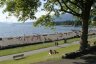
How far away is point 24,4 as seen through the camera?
2119 centimetres

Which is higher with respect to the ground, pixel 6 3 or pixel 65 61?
pixel 6 3

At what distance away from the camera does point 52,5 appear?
23562mm

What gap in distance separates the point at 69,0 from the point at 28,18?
3995 mm

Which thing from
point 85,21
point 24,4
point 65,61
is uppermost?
point 24,4

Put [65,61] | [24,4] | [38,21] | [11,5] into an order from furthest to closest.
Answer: [38,21]
[11,5]
[24,4]
[65,61]

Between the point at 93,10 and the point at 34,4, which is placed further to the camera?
the point at 93,10

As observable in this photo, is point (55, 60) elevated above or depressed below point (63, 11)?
below

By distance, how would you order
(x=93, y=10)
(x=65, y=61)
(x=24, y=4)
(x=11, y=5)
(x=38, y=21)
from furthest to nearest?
(x=93, y=10), (x=38, y=21), (x=11, y=5), (x=24, y=4), (x=65, y=61)

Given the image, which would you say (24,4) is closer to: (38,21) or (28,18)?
(28,18)

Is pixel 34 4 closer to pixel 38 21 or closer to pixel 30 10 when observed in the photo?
pixel 30 10

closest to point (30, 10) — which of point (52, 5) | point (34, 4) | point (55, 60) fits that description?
point (34, 4)

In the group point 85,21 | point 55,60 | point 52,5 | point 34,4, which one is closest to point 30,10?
point 34,4

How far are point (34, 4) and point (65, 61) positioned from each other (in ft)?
24.2

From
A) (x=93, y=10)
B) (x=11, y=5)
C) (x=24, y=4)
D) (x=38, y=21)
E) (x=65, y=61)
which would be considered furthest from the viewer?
(x=93, y=10)
